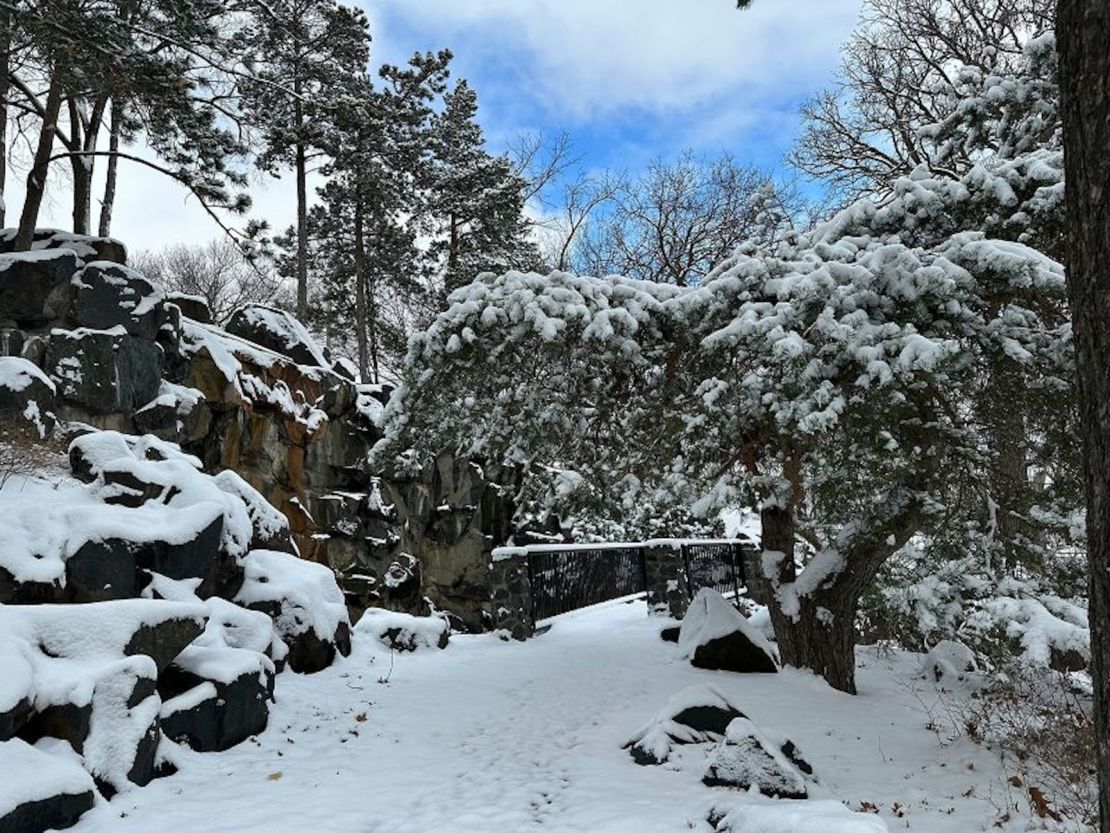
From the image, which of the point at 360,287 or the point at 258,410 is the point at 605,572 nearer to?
the point at 258,410

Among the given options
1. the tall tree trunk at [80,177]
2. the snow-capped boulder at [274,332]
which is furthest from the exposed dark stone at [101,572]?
the tall tree trunk at [80,177]

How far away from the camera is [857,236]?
7023 millimetres

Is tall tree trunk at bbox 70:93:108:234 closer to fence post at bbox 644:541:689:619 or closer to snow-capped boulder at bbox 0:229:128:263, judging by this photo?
snow-capped boulder at bbox 0:229:128:263

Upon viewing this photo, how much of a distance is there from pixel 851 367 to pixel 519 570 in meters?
6.68

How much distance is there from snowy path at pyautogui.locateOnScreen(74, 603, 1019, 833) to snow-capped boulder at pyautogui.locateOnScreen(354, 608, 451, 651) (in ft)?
1.51

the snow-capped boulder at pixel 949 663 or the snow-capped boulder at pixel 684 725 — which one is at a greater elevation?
the snow-capped boulder at pixel 684 725

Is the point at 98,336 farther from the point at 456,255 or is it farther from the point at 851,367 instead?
the point at 456,255

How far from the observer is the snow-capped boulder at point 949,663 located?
7.77 m

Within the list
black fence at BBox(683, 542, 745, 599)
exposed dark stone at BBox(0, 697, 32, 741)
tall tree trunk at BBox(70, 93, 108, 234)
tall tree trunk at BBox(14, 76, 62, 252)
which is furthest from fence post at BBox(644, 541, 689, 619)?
tall tree trunk at BBox(70, 93, 108, 234)

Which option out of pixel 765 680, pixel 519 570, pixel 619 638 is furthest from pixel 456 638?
pixel 765 680

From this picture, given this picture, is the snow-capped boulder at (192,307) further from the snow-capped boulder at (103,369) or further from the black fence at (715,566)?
the black fence at (715,566)

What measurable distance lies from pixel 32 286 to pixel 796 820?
40.9ft

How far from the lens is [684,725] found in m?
5.45

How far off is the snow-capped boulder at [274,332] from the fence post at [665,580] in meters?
9.35
